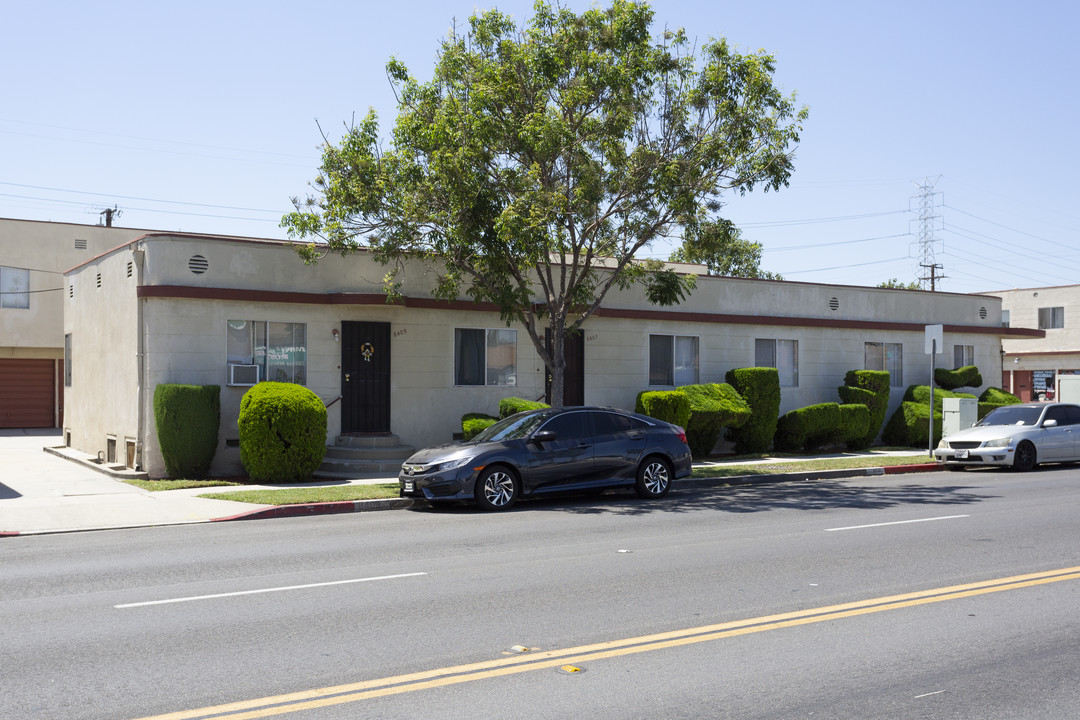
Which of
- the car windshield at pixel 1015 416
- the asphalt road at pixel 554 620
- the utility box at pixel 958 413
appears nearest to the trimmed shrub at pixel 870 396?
the utility box at pixel 958 413

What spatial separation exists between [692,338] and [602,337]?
277cm

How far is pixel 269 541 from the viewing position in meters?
11.8

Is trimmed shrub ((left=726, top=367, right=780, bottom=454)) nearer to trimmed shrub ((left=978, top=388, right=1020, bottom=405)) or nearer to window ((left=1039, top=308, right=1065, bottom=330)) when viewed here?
trimmed shrub ((left=978, top=388, right=1020, bottom=405))

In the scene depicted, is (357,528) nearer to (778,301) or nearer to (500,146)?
(500,146)

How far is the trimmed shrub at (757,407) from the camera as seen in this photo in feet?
77.5

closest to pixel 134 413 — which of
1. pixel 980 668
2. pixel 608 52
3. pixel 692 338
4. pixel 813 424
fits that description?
pixel 608 52

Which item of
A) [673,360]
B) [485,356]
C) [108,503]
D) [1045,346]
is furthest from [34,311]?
[1045,346]

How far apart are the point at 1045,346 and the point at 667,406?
38.4 metres

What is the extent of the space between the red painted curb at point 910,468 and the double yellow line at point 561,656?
1220 cm

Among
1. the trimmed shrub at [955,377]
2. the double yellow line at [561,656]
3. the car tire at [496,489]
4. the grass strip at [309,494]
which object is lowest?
the grass strip at [309,494]

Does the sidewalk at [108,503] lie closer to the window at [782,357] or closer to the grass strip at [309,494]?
the grass strip at [309,494]

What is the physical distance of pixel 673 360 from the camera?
24.5 meters

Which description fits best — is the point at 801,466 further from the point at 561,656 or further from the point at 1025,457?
the point at 561,656

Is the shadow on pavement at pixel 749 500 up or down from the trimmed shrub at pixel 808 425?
down
